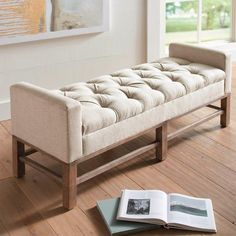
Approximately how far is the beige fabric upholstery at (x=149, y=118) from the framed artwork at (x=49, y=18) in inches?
42.6

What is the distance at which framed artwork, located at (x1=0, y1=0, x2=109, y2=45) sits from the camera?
3424 mm

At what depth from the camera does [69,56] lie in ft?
12.5

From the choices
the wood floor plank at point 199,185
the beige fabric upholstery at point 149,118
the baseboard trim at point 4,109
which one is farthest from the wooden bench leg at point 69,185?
the baseboard trim at point 4,109

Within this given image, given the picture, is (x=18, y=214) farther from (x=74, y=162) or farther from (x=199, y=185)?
(x=199, y=185)

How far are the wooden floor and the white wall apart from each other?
0.52 metres

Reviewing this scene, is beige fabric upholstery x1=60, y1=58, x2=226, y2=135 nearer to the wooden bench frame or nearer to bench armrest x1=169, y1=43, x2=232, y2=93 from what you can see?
bench armrest x1=169, y1=43, x2=232, y2=93

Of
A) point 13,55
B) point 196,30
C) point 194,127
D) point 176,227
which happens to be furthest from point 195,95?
point 196,30

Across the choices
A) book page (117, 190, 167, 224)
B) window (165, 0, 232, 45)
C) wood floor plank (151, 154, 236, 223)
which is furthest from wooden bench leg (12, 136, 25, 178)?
window (165, 0, 232, 45)

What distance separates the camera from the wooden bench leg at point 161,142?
2.93 m

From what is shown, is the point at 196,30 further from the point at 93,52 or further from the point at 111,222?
the point at 111,222

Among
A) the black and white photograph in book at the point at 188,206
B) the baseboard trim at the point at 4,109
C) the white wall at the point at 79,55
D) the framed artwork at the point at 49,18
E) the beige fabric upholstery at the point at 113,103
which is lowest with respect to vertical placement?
the black and white photograph in book at the point at 188,206

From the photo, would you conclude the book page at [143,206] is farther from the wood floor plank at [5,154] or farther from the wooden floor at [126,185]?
the wood floor plank at [5,154]

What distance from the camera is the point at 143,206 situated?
7.86ft

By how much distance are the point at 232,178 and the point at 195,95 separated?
1.91 feet
